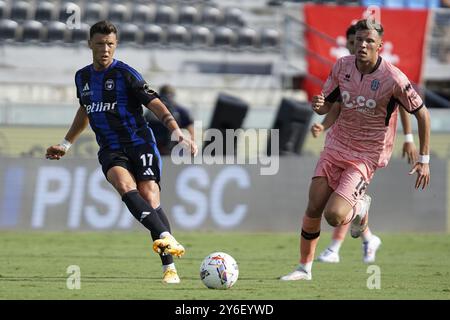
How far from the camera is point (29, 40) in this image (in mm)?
21141

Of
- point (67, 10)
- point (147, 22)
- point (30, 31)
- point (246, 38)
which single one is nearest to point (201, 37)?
point (246, 38)

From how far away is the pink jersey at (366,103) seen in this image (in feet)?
28.1

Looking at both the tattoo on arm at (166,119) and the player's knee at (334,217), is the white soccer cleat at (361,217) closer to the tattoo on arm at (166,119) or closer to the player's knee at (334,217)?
the player's knee at (334,217)

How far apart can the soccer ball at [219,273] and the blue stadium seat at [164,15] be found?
48.7ft

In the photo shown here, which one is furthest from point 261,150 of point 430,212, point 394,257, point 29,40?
point 29,40

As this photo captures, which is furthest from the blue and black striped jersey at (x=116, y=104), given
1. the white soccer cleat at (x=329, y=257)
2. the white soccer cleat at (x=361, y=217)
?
the white soccer cleat at (x=329, y=257)

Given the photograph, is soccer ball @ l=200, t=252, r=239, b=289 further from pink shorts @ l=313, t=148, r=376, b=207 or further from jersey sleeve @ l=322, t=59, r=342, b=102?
jersey sleeve @ l=322, t=59, r=342, b=102

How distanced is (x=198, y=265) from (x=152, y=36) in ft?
39.5

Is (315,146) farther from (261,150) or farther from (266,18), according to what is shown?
(266,18)

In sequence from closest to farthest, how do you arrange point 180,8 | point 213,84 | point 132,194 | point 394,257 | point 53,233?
point 132,194
point 394,257
point 53,233
point 213,84
point 180,8

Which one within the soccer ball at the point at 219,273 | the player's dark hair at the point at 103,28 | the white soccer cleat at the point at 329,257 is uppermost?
the player's dark hair at the point at 103,28

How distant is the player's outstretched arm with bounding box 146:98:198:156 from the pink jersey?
55.6 inches

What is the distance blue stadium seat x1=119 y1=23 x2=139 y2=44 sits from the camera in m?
21.7

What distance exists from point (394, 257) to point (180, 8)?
1206 cm
